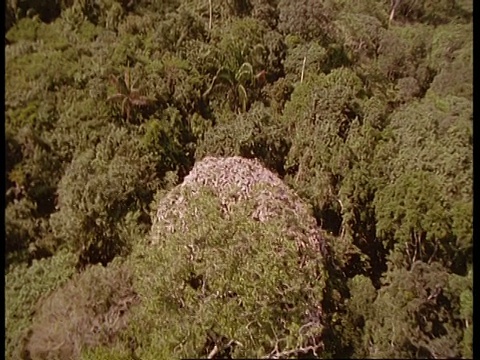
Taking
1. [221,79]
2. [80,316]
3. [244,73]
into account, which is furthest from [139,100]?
[80,316]

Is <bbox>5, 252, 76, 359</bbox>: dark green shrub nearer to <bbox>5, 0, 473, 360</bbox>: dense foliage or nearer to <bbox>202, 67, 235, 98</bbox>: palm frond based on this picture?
<bbox>5, 0, 473, 360</bbox>: dense foliage

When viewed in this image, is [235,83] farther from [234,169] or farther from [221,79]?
[234,169]

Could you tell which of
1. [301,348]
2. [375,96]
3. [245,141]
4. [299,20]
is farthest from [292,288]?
[299,20]

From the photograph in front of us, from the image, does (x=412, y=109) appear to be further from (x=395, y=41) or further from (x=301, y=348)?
(x=301, y=348)

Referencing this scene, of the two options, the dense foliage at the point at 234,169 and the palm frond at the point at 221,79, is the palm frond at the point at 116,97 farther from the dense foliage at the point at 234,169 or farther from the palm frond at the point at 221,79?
the palm frond at the point at 221,79

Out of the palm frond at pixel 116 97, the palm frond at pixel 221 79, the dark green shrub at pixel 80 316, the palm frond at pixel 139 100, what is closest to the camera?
the dark green shrub at pixel 80 316

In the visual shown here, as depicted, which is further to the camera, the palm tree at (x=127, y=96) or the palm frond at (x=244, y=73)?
the palm frond at (x=244, y=73)

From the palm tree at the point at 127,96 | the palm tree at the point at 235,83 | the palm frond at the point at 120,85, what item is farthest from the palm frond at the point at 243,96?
the palm frond at the point at 120,85
